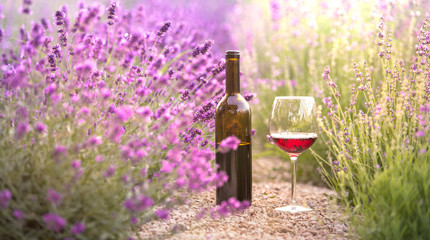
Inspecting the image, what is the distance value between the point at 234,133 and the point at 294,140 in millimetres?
340

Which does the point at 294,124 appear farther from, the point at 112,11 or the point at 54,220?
the point at 54,220

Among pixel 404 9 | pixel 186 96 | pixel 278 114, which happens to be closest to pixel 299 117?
pixel 278 114

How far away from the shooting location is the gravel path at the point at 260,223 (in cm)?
200

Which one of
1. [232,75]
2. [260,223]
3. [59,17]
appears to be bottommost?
[260,223]

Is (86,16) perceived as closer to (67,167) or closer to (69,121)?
(69,121)

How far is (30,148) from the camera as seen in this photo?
1.79 metres

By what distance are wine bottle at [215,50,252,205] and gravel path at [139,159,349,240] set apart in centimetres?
17

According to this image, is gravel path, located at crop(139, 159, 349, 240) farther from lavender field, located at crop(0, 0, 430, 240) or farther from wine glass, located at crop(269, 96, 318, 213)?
wine glass, located at crop(269, 96, 318, 213)

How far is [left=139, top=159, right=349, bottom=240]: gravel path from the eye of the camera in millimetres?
1996

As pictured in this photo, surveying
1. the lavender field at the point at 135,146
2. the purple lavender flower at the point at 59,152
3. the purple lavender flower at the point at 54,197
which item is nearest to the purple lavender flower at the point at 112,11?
the lavender field at the point at 135,146

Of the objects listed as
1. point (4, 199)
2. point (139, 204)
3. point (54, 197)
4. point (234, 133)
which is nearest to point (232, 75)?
point (234, 133)

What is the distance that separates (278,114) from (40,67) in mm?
1284

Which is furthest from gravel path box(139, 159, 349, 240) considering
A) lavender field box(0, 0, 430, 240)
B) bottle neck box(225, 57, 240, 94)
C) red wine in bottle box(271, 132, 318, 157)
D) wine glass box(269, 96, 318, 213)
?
bottle neck box(225, 57, 240, 94)

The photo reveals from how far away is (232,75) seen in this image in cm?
229
